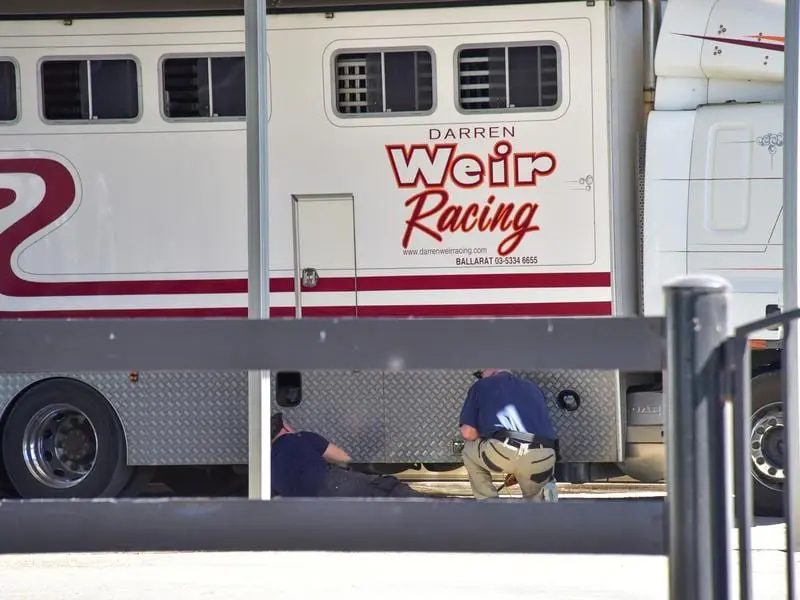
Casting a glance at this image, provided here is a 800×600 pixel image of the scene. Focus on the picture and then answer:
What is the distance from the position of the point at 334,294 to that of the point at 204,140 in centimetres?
138

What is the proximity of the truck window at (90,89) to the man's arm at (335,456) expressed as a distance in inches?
104

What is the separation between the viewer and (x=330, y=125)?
8477mm

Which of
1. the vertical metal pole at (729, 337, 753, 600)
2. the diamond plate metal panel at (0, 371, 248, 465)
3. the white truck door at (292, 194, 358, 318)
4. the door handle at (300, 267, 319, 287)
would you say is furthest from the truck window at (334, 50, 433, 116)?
the vertical metal pole at (729, 337, 753, 600)

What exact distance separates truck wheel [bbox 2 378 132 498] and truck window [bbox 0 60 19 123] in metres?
1.85

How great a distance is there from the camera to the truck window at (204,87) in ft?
27.9

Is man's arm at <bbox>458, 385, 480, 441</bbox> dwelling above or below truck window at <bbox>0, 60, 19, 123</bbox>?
below

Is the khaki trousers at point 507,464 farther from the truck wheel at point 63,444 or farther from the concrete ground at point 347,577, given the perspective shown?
the truck wheel at point 63,444

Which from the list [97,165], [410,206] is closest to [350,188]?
[410,206]

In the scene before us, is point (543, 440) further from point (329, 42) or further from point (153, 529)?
point (153, 529)

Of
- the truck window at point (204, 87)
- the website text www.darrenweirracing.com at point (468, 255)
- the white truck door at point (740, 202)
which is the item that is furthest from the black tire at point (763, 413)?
the truck window at point (204, 87)

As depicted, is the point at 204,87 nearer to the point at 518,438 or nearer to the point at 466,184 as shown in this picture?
the point at 466,184

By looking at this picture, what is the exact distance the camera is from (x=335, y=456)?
8.02 m

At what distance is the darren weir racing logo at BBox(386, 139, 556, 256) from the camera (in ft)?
27.3

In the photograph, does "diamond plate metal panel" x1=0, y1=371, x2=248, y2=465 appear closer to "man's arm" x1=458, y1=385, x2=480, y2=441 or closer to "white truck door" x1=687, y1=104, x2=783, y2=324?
"man's arm" x1=458, y1=385, x2=480, y2=441
